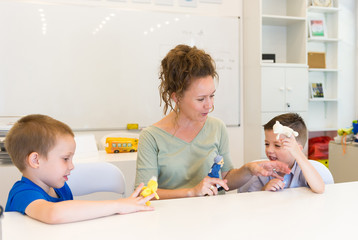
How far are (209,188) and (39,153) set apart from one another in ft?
1.88

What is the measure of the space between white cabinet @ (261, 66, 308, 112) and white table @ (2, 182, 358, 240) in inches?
102

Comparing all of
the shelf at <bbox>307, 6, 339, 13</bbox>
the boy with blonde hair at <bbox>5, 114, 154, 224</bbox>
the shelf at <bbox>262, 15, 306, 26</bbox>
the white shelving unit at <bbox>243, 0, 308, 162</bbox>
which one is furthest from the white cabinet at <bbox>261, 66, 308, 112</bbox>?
the boy with blonde hair at <bbox>5, 114, 154, 224</bbox>

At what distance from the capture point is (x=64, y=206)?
90 cm

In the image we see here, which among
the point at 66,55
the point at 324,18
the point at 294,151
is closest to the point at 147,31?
the point at 66,55

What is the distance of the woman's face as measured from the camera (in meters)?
1.36

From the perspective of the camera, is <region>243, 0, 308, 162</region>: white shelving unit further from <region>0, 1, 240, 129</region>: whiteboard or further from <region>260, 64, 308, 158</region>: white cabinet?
<region>0, 1, 240, 129</region>: whiteboard

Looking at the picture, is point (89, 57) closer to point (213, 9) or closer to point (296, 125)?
point (213, 9)

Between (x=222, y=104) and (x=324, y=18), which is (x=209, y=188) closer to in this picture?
(x=222, y=104)

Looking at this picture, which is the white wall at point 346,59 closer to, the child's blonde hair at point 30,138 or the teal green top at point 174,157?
the teal green top at point 174,157

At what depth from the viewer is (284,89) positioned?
371 centimetres

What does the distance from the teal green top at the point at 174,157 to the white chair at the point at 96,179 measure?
23 cm

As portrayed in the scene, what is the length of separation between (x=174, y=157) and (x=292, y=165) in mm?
553

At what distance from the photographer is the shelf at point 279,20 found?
12.1 ft

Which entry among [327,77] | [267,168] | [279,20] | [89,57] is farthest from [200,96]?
[327,77]
